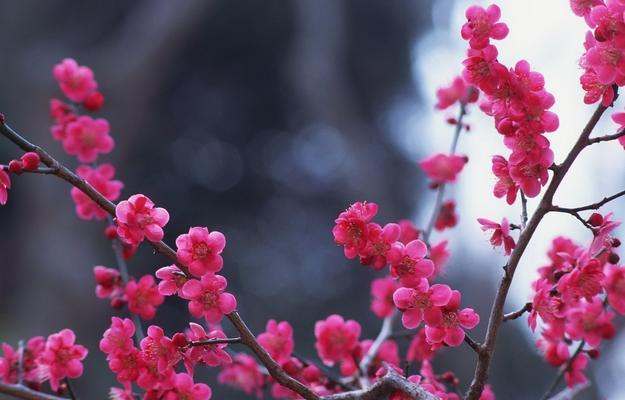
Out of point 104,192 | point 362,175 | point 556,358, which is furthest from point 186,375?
point 362,175

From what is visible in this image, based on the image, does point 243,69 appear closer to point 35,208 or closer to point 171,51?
point 171,51

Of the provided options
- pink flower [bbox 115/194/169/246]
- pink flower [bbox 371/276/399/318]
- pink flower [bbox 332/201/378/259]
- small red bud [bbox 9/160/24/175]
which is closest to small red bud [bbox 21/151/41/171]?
small red bud [bbox 9/160/24/175]

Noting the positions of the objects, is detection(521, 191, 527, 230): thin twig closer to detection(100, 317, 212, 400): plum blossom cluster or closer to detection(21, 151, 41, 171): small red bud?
detection(100, 317, 212, 400): plum blossom cluster

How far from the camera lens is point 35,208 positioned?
553 cm

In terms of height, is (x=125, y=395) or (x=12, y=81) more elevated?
(x=12, y=81)

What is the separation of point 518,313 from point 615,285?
145 mm

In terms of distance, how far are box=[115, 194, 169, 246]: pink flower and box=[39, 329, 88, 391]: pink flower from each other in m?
0.28

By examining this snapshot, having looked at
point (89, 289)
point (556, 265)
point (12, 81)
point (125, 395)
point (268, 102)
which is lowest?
point (125, 395)

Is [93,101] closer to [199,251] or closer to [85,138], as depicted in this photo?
[85,138]

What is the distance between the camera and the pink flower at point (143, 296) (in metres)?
1.15

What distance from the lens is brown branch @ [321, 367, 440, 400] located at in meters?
0.80

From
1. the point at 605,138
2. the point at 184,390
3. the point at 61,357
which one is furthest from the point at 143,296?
the point at 605,138

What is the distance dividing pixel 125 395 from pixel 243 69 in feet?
18.2

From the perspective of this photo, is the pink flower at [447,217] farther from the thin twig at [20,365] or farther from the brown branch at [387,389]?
the thin twig at [20,365]
